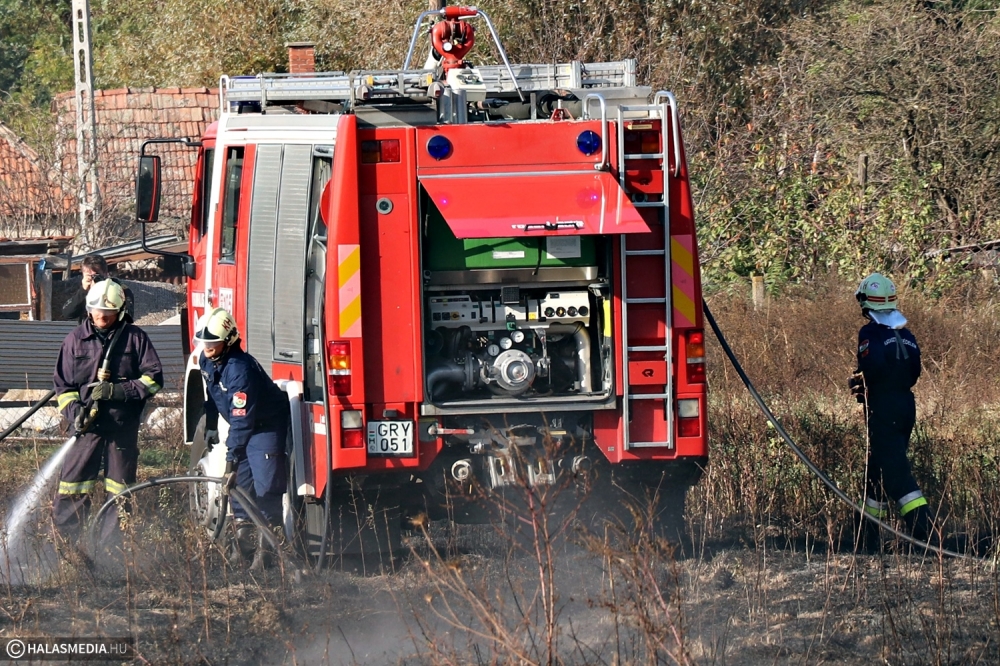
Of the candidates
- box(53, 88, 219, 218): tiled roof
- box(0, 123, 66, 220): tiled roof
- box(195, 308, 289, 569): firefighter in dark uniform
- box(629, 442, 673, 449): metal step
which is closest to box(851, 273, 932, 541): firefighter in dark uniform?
box(629, 442, 673, 449): metal step

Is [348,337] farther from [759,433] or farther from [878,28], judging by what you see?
[878,28]

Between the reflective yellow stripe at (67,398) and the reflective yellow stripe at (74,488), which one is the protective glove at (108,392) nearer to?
the reflective yellow stripe at (67,398)

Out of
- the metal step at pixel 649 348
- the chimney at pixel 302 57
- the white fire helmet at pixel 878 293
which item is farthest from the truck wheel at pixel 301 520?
the chimney at pixel 302 57

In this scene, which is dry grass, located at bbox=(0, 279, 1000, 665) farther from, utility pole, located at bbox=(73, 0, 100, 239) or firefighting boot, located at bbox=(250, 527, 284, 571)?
utility pole, located at bbox=(73, 0, 100, 239)

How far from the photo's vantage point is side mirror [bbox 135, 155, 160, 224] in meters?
7.95

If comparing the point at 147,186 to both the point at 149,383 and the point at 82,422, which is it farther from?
the point at 82,422

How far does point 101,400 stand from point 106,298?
600mm

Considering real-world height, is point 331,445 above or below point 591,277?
below

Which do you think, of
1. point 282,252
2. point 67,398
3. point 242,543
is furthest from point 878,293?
point 67,398

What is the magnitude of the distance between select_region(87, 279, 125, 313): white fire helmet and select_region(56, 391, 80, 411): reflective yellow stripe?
50 cm

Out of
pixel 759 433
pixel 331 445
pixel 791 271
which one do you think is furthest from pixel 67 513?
pixel 791 271

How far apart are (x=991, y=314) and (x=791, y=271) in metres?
2.63

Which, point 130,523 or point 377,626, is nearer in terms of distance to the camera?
point 377,626

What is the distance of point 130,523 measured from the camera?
6.87 m
